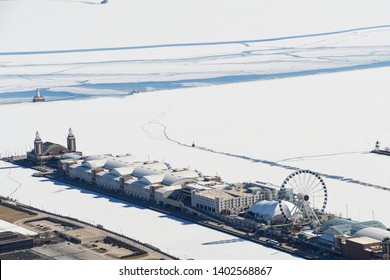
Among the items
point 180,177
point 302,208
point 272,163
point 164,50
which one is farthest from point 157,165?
point 164,50

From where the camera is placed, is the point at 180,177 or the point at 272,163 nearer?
the point at 180,177

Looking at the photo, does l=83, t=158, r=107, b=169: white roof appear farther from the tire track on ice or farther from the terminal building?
the tire track on ice

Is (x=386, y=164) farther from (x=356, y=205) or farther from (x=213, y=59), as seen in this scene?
(x=213, y=59)

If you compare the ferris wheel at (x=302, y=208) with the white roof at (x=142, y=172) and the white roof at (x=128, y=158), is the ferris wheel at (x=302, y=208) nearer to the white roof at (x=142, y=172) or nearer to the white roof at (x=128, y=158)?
the white roof at (x=142, y=172)

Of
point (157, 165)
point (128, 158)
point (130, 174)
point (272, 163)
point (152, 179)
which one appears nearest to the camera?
point (152, 179)

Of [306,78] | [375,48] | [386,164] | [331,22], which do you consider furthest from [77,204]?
[331,22]

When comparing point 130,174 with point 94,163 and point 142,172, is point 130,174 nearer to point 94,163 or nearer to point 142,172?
point 142,172
